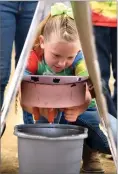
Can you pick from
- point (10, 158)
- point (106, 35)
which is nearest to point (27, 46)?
point (10, 158)

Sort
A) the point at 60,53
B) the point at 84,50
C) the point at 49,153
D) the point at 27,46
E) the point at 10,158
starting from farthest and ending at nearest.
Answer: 1. the point at 10,158
2. the point at 60,53
3. the point at 49,153
4. the point at 27,46
5. the point at 84,50

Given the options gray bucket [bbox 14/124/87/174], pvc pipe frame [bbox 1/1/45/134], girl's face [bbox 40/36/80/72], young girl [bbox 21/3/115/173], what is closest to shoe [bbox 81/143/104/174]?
young girl [bbox 21/3/115/173]

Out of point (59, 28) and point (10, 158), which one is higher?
point (59, 28)

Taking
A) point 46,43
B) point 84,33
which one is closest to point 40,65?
point 46,43

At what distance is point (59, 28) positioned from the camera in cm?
150

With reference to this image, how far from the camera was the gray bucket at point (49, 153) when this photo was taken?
4.40 ft

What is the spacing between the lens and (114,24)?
1.88 m

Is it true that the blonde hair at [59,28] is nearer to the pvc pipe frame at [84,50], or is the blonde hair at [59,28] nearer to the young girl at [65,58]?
the young girl at [65,58]

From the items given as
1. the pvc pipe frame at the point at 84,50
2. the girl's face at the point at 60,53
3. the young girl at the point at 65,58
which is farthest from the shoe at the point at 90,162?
the pvc pipe frame at the point at 84,50

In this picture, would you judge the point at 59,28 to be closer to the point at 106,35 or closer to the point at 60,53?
the point at 60,53

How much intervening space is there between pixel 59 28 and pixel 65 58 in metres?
0.10

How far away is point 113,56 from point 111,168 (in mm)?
530

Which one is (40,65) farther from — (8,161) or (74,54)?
(8,161)

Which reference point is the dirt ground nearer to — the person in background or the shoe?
the shoe
